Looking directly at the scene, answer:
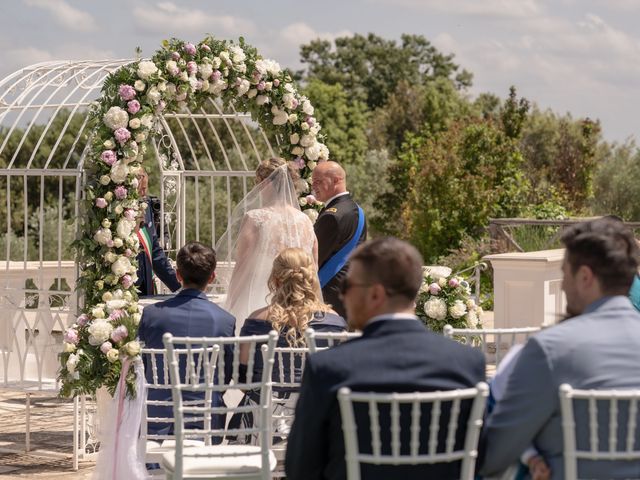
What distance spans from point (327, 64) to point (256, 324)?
5423cm

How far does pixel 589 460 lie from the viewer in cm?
312

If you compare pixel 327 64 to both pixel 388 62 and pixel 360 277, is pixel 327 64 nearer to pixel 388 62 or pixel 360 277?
pixel 388 62

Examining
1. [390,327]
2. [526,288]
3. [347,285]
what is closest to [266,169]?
[526,288]

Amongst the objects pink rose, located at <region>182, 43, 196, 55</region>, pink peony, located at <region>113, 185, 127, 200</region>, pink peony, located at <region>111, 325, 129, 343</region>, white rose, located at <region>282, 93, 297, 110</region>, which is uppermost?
pink rose, located at <region>182, 43, 196, 55</region>

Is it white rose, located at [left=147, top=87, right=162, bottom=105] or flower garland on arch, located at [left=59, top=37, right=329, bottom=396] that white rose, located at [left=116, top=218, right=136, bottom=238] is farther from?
white rose, located at [left=147, top=87, right=162, bottom=105]

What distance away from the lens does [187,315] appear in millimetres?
5395

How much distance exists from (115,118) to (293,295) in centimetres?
251

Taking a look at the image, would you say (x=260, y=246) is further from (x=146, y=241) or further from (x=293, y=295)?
(x=293, y=295)

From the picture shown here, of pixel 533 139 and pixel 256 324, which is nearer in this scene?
pixel 256 324

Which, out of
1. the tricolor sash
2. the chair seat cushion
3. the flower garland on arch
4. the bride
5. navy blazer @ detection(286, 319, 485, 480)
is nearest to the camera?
navy blazer @ detection(286, 319, 485, 480)

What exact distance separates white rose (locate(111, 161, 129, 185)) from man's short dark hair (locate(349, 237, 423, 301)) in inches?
171

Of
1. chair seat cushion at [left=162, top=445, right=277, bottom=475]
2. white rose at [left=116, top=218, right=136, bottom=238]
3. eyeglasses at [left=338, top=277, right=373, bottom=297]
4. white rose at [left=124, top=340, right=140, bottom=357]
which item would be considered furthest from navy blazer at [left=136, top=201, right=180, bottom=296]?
eyeglasses at [left=338, top=277, right=373, bottom=297]

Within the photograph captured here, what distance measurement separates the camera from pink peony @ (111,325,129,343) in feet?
20.6

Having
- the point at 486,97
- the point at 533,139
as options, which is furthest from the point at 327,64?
the point at 533,139
